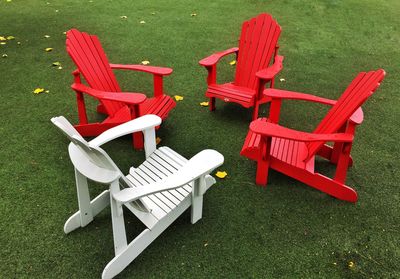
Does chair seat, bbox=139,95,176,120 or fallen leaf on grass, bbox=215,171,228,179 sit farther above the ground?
chair seat, bbox=139,95,176,120

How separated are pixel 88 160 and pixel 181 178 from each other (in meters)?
0.53

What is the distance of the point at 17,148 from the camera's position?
3.34m

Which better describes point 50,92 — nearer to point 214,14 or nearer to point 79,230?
point 79,230

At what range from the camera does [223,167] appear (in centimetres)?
321

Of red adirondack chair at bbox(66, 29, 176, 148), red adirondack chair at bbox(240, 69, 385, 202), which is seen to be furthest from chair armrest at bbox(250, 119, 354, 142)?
red adirondack chair at bbox(66, 29, 176, 148)

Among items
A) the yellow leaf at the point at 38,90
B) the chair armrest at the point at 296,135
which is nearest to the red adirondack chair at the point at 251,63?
the chair armrest at the point at 296,135

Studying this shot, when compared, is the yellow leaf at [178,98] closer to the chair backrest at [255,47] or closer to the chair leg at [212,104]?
the chair leg at [212,104]

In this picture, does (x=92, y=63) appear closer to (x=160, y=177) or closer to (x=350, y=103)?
(x=160, y=177)

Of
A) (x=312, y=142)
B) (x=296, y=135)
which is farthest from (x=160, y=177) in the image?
(x=312, y=142)

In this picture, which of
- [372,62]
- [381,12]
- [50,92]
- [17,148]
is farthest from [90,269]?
[381,12]

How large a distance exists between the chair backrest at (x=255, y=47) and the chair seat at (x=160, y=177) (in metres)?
1.59

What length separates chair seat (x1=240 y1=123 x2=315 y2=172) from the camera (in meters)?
2.87

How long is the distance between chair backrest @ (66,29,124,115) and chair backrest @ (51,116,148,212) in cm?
135

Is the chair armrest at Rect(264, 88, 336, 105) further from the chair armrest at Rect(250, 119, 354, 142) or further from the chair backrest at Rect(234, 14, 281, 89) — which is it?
the chair backrest at Rect(234, 14, 281, 89)
